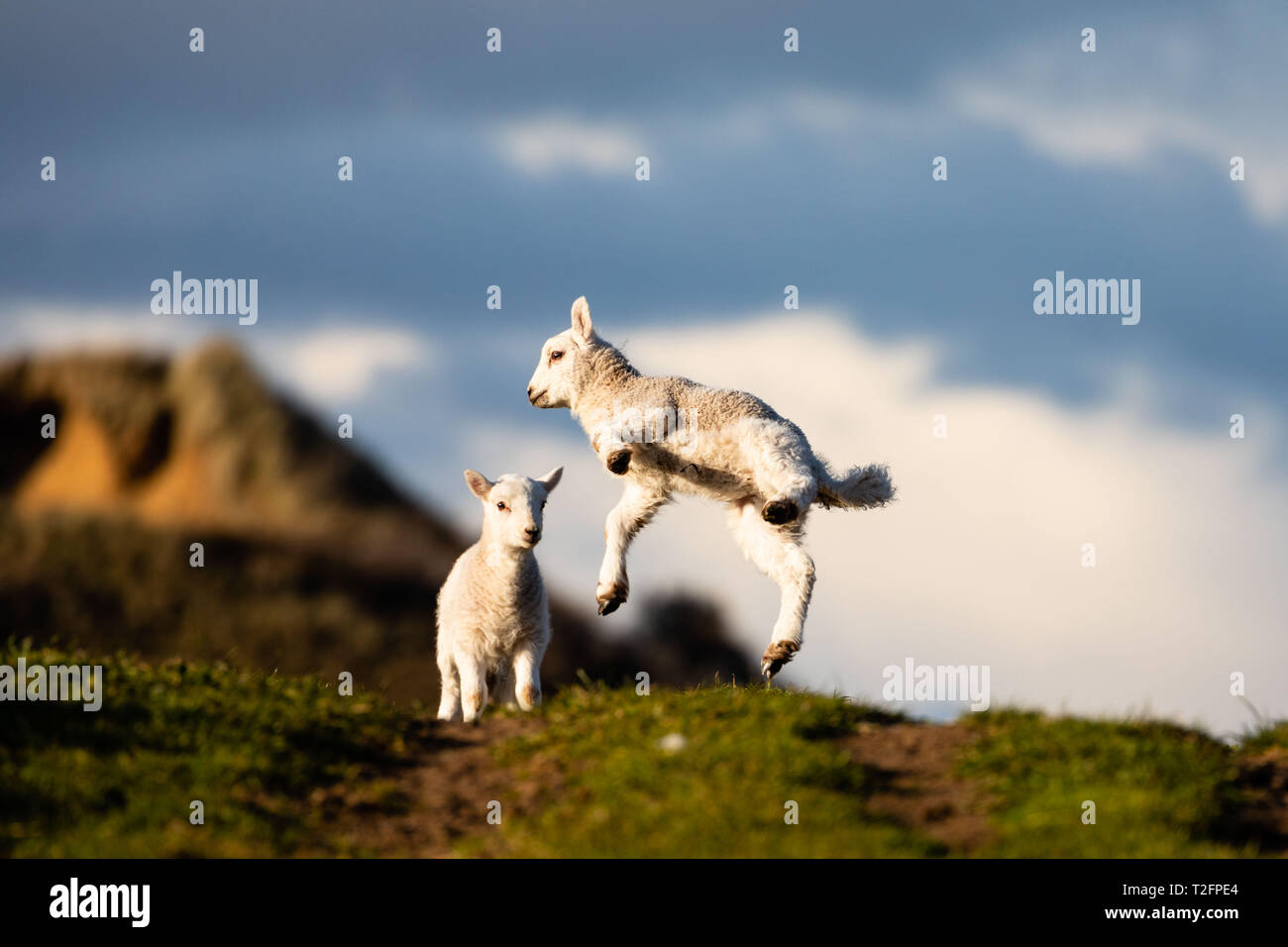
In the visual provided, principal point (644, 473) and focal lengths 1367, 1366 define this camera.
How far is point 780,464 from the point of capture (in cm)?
1144

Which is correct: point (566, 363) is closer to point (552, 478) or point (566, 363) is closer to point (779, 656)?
point (552, 478)

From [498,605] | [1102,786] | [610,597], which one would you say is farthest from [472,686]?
[1102,786]

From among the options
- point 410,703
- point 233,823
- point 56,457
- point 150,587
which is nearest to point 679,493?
point 410,703

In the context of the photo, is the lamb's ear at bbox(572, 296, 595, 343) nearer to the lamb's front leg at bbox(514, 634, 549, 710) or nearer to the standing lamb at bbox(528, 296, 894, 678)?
the standing lamb at bbox(528, 296, 894, 678)

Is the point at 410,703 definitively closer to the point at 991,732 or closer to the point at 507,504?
the point at 507,504

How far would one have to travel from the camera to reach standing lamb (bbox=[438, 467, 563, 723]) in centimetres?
1088

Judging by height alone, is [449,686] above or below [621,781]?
above

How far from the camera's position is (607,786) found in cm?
842

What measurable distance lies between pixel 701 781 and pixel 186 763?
135 inches

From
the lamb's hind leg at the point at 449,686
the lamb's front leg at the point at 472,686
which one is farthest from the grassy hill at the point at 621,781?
the lamb's hind leg at the point at 449,686

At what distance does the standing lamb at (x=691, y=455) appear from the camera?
11500 millimetres
